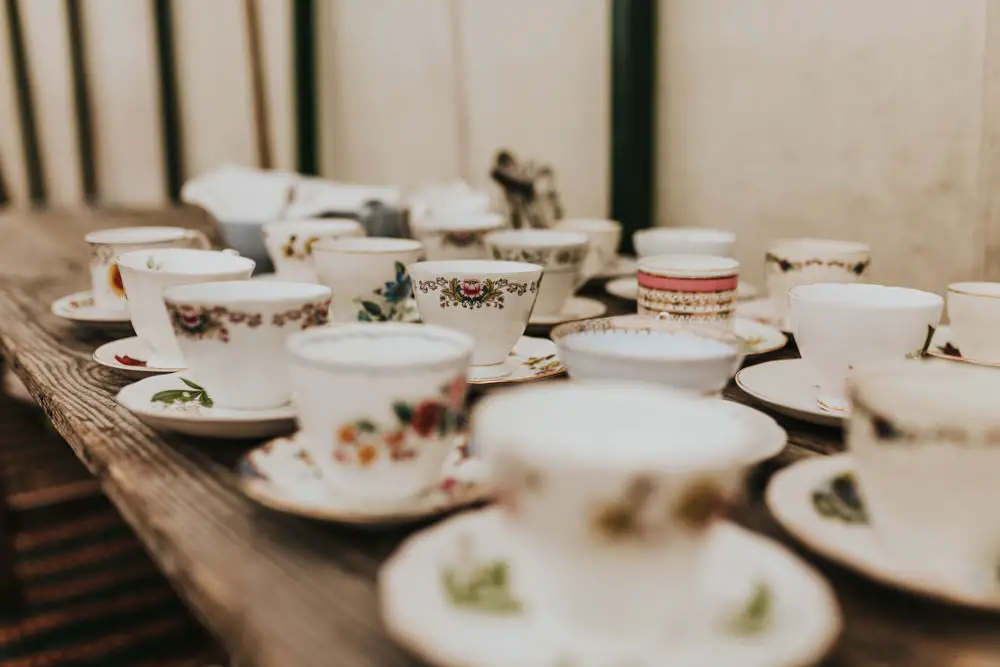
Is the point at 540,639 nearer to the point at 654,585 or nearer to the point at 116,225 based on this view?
the point at 654,585

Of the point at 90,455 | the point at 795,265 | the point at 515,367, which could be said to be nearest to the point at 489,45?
the point at 795,265

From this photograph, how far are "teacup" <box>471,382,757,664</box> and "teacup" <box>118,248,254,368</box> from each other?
0.55 metres

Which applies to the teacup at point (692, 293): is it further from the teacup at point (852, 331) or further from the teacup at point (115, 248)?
the teacup at point (115, 248)

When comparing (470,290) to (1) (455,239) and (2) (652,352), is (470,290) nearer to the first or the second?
(2) (652,352)

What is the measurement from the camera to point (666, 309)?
97 centimetres

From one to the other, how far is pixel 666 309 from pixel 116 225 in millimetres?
1894

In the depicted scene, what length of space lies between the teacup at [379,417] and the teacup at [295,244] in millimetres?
656

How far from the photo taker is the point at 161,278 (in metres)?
0.93

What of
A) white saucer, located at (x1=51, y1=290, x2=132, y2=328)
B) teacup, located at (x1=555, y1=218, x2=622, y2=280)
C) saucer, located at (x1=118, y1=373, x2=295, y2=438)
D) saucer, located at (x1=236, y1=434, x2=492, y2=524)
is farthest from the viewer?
teacup, located at (x1=555, y1=218, x2=622, y2=280)

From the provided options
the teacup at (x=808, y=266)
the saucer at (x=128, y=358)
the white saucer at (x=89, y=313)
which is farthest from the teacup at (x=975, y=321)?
the white saucer at (x=89, y=313)

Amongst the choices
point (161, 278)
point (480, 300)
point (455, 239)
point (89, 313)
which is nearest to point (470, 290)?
point (480, 300)

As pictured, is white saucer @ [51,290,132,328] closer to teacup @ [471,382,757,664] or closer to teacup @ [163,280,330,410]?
teacup @ [163,280,330,410]

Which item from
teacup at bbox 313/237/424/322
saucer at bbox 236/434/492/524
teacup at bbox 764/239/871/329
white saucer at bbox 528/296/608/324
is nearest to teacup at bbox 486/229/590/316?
white saucer at bbox 528/296/608/324

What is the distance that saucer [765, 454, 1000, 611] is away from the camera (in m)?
0.48
